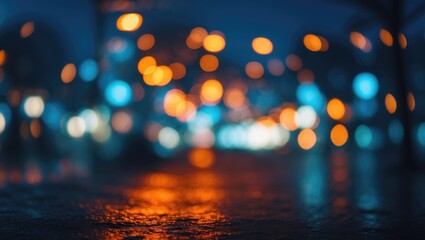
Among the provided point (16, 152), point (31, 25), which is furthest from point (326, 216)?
point (31, 25)

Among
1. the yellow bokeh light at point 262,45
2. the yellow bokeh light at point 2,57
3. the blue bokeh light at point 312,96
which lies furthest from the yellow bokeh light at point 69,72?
the blue bokeh light at point 312,96

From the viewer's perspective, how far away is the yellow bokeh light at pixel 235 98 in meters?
84.1

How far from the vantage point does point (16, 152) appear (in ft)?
115

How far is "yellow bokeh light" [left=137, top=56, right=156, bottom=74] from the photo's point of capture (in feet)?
154

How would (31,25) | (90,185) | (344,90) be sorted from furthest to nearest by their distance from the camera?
1. (344,90)
2. (31,25)
3. (90,185)

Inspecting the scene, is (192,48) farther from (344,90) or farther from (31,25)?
(344,90)

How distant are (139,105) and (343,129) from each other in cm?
2691

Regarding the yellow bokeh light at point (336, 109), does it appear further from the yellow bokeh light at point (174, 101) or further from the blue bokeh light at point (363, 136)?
the yellow bokeh light at point (174, 101)

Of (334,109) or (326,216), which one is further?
(334,109)

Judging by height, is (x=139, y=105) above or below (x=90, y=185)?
above

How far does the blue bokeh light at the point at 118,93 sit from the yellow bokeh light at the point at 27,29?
667cm

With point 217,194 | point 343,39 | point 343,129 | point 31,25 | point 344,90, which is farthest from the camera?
point 343,129

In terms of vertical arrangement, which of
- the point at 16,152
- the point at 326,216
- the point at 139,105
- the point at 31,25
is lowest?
the point at 326,216

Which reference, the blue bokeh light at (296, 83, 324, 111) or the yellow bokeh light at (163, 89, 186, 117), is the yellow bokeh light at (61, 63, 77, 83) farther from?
the blue bokeh light at (296, 83, 324, 111)
